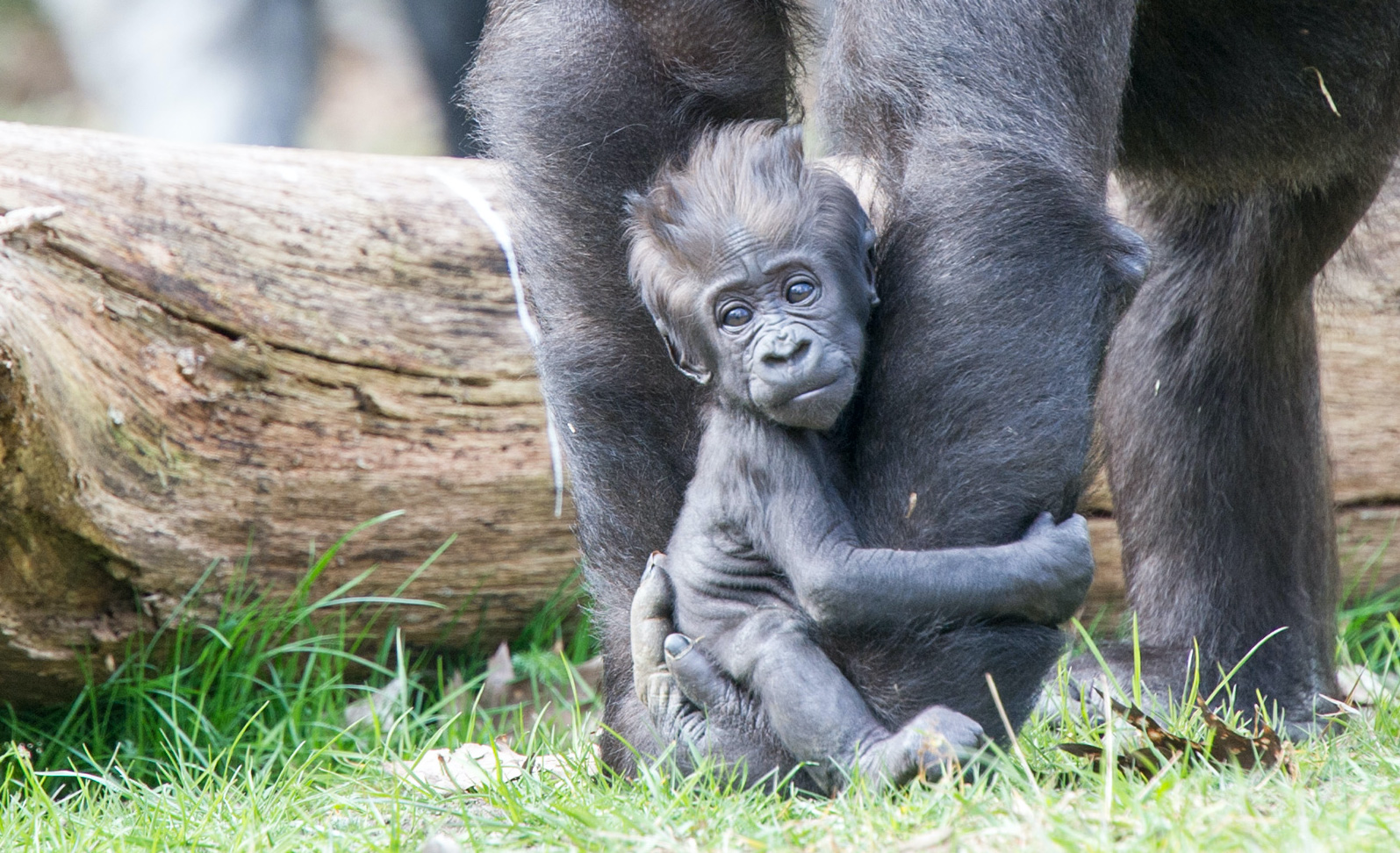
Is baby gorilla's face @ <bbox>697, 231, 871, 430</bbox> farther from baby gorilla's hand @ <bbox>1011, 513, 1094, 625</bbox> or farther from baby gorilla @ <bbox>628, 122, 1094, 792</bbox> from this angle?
baby gorilla's hand @ <bbox>1011, 513, 1094, 625</bbox>

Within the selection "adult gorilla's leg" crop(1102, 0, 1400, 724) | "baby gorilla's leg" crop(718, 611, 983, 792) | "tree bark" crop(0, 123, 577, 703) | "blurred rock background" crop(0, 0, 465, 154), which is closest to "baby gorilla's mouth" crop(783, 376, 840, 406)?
"baby gorilla's leg" crop(718, 611, 983, 792)

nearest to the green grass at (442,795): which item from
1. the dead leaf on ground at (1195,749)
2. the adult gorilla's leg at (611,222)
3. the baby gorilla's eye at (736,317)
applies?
the dead leaf on ground at (1195,749)

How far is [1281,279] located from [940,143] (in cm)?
137

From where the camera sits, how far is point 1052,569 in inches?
61.5

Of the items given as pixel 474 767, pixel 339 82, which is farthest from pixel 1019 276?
pixel 339 82

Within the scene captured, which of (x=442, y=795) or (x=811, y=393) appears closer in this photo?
(x=811, y=393)

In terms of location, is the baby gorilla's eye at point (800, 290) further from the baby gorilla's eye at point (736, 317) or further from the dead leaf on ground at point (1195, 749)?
the dead leaf on ground at point (1195, 749)

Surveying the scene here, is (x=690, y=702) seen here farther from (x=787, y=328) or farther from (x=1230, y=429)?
(x=1230, y=429)

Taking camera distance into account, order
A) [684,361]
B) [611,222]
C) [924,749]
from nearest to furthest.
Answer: [924,749]
[684,361]
[611,222]

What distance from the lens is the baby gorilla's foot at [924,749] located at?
153 cm

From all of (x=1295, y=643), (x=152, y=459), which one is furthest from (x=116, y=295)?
(x=1295, y=643)

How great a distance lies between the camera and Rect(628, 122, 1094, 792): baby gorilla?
1566mm

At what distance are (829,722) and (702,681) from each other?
195 mm

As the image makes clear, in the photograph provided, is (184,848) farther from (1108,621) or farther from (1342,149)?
(1108,621)
